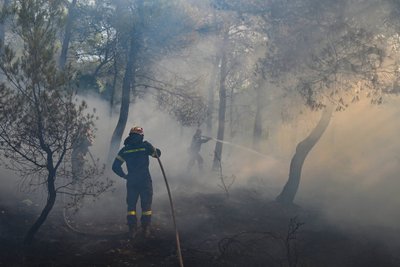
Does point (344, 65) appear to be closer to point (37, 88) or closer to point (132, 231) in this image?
point (132, 231)

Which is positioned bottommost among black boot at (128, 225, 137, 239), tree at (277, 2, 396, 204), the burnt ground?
the burnt ground

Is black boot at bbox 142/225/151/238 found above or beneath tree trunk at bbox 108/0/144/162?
beneath

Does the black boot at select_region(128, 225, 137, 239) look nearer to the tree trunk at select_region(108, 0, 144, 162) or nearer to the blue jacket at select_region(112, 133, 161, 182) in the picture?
the blue jacket at select_region(112, 133, 161, 182)

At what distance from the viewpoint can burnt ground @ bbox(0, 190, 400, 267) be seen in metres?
6.75

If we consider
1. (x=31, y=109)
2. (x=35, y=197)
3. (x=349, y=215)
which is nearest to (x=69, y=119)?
(x=31, y=109)

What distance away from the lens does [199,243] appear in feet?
26.0

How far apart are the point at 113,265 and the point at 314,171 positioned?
1471 cm

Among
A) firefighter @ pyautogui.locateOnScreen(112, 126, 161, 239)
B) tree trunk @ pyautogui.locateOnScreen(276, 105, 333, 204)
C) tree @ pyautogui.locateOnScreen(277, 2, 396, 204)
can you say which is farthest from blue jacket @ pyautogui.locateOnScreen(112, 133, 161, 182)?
tree trunk @ pyautogui.locateOnScreen(276, 105, 333, 204)

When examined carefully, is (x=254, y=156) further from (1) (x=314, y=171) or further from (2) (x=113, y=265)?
(2) (x=113, y=265)

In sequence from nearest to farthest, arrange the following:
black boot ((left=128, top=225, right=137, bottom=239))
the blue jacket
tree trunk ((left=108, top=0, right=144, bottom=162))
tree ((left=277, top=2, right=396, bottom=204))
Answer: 1. black boot ((left=128, top=225, right=137, bottom=239))
2. the blue jacket
3. tree ((left=277, top=2, right=396, bottom=204))
4. tree trunk ((left=108, top=0, right=144, bottom=162))

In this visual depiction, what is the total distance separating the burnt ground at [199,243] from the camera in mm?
6750

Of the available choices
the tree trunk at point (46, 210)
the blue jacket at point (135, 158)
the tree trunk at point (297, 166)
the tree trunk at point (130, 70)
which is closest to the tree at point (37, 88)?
the tree trunk at point (46, 210)

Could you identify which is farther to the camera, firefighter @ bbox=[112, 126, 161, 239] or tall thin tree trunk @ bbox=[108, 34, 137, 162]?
tall thin tree trunk @ bbox=[108, 34, 137, 162]

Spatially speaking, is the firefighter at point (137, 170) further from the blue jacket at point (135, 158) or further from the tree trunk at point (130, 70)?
the tree trunk at point (130, 70)
